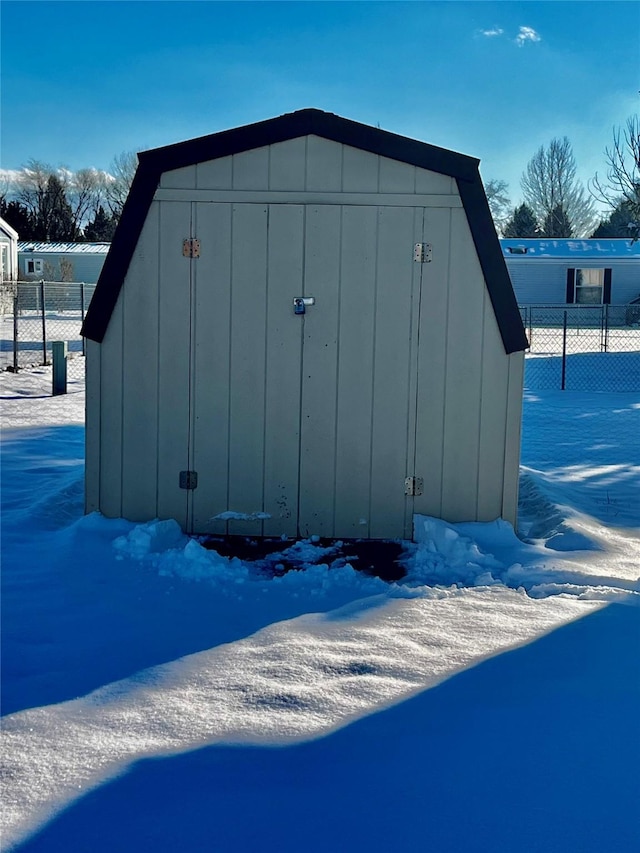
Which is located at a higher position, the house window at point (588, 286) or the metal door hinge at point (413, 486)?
the house window at point (588, 286)

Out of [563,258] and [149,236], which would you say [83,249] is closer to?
[563,258]

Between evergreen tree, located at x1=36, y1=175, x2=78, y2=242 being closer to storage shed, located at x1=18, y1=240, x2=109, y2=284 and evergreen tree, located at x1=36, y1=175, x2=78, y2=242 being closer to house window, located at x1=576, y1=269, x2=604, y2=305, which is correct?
storage shed, located at x1=18, y1=240, x2=109, y2=284

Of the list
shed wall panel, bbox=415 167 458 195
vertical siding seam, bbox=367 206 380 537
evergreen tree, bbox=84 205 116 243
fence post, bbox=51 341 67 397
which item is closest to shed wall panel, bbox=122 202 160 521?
vertical siding seam, bbox=367 206 380 537

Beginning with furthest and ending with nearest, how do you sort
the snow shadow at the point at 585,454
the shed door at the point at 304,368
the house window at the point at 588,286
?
1. the house window at the point at 588,286
2. the snow shadow at the point at 585,454
3. the shed door at the point at 304,368

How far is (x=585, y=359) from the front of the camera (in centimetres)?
1838

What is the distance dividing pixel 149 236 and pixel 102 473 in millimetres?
1551

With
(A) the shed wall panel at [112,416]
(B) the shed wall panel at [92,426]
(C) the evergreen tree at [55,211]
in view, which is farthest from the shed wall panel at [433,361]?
(C) the evergreen tree at [55,211]

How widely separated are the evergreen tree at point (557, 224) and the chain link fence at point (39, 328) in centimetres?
3102

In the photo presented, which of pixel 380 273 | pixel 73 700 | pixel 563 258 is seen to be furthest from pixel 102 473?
pixel 563 258

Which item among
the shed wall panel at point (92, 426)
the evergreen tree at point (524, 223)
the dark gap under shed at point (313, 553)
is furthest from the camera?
the evergreen tree at point (524, 223)

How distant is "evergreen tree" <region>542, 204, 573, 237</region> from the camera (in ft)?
171

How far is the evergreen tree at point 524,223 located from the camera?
49.6m

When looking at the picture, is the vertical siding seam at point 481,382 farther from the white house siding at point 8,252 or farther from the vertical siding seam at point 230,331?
the white house siding at point 8,252

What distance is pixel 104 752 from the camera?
2490mm
